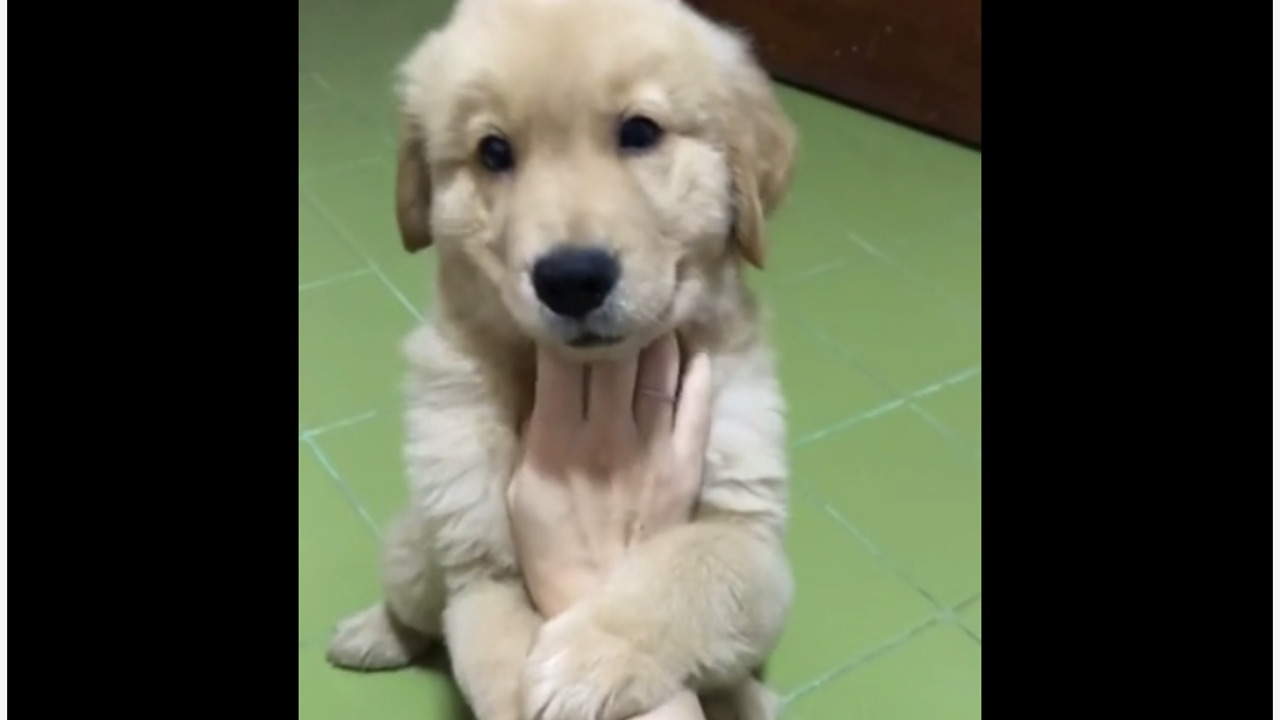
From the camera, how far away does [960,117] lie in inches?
123

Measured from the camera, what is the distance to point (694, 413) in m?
1.35

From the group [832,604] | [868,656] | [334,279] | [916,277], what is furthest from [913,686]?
[334,279]

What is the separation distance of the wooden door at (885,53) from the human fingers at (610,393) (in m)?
1.98

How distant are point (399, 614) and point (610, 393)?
53 cm

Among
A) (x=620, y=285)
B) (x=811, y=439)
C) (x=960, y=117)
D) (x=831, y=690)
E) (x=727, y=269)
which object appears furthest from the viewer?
(x=960, y=117)

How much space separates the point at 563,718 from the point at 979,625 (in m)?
0.89

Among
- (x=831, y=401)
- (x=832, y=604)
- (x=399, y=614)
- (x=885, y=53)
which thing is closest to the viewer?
(x=399, y=614)

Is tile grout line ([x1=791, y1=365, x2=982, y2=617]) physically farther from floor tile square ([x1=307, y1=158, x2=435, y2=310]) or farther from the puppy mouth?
the puppy mouth

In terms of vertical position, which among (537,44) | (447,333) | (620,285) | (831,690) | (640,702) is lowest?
(831,690)

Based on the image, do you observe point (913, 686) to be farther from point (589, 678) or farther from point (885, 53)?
point (885, 53)

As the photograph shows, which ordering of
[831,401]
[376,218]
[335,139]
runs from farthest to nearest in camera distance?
[335,139] → [376,218] → [831,401]
